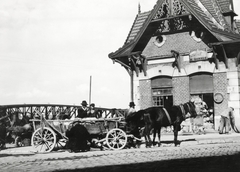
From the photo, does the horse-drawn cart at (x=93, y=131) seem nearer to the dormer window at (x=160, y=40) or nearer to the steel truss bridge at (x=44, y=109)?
the steel truss bridge at (x=44, y=109)

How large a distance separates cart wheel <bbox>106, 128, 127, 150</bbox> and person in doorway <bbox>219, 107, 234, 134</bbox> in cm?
670

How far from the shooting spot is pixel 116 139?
11.7 meters

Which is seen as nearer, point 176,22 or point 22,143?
point 22,143

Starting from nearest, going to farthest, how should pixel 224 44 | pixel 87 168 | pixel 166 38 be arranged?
pixel 87 168
pixel 224 44
pixel 166 38

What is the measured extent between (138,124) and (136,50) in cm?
813

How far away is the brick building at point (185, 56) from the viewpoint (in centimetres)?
1686

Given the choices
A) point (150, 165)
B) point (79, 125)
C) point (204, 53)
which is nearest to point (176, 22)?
point (204, 53)

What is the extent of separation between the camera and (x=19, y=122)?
15.4 meters

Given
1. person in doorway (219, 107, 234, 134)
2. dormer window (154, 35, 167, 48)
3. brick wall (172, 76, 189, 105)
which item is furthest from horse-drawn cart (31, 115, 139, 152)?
dormer window (154, 35, 167, 48)

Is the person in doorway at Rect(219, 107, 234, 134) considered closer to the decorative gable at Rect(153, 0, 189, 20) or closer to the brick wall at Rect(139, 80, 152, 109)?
the brick wall at Rect(139, 80, 152, 109)

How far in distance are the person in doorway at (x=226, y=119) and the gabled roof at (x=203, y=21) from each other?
3571 mm

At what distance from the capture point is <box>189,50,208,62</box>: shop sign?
17425 millimetres

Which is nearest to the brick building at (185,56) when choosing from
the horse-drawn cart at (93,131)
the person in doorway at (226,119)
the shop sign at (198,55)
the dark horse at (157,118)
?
the shop sign at (198,55)

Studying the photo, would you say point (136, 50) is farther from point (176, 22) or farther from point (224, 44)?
point (224, 44)
